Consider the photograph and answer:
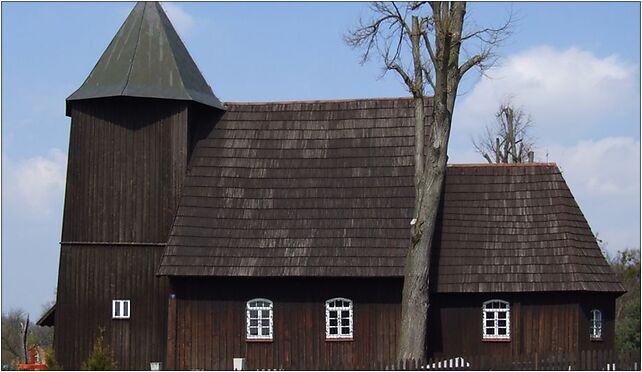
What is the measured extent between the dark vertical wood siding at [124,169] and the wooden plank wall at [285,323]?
206cm

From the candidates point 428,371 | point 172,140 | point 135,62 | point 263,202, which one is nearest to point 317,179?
point 263,202

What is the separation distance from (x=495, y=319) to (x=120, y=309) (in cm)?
948

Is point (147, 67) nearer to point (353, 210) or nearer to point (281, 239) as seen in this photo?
point (281, 239)

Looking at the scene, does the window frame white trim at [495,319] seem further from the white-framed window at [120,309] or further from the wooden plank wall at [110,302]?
the white-framed window at [120,309]

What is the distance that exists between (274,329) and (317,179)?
4.10 meters

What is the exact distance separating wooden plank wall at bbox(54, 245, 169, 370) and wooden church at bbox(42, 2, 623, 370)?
4 cm

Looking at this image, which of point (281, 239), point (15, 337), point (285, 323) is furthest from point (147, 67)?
point (15, 337)

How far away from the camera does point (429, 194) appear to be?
81.1 feet

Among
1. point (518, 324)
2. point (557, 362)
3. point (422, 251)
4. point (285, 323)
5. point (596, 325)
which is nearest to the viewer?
point (557, 362)

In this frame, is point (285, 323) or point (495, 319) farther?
point (285, 323)

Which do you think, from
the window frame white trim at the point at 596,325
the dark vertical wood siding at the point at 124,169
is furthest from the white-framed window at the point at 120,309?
the window frame white trim at the point at 596,325

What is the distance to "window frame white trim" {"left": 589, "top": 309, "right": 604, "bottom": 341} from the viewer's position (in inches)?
1090

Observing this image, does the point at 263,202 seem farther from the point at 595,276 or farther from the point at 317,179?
the point at 595,276

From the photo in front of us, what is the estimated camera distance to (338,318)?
27.3m
